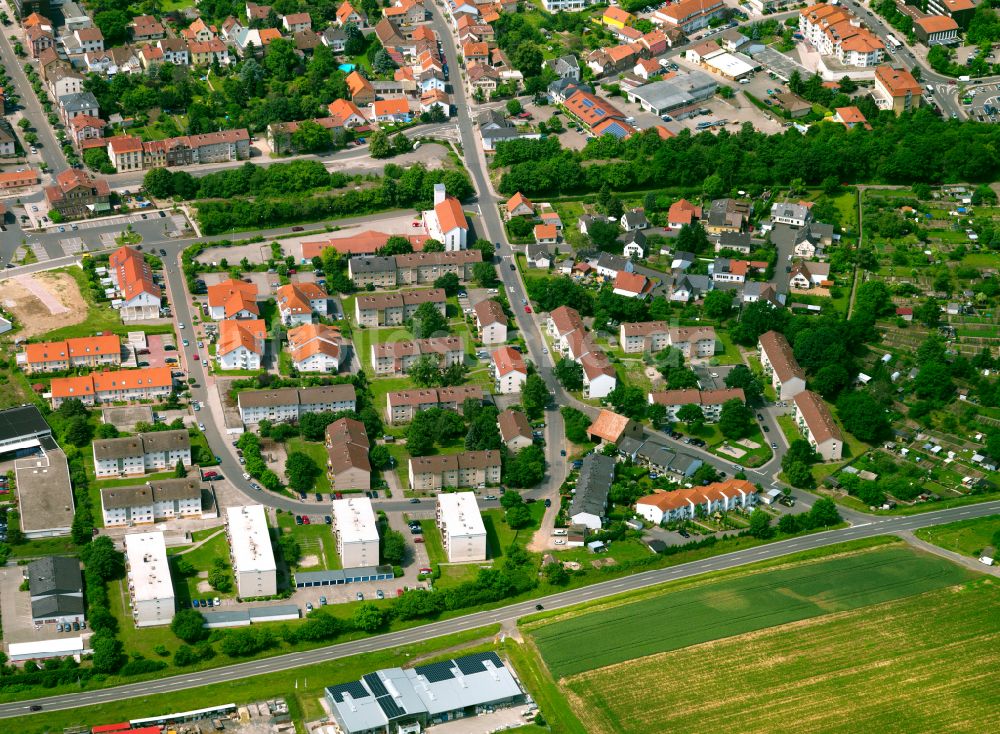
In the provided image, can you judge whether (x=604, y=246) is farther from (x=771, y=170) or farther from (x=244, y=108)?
(x=244, y=108)

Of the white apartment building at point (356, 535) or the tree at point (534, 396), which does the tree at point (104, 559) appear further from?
the tree at point (534, 396)

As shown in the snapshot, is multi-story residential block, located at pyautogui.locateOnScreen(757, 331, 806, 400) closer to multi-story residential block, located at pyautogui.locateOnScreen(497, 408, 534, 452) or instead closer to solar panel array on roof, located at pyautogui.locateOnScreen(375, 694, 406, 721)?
multi-story residential block, located at pyautogui.locateOnScreen(497, 408, 534, 452)

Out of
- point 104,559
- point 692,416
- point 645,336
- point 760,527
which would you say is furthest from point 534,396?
point 104,559

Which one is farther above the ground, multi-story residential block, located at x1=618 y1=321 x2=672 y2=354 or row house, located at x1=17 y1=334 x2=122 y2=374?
row house, located at x1=17 y1=334 x2=122 y2=374

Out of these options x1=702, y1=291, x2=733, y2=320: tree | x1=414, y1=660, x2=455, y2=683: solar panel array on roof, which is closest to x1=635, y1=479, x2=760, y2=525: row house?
x1=414, y1=660, x2=455, y2=683: solar panel array on roof

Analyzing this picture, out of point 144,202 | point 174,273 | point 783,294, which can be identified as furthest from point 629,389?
point 144,202

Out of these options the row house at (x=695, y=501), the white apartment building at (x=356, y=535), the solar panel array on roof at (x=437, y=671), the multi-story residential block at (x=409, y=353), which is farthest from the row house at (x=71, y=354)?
the row house at (x=695, y=501)
